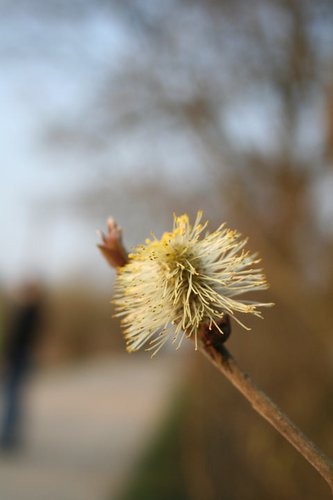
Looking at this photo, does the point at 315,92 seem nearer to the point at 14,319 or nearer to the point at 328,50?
the point at 328,50

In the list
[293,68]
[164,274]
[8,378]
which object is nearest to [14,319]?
[8,378]

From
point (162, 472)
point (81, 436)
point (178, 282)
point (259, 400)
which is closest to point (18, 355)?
point (81, 436)

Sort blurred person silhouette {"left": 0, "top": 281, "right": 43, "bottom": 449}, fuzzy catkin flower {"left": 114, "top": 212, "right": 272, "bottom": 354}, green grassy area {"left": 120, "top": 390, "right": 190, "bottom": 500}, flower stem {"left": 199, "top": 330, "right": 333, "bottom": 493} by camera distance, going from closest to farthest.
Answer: flower stem {"left": 199, "top": 330, "right": 333, "bottom": 493} < fuzzy catkin flower {"left": 114, "top": 212, "right": 272, "bottom": 354} < green grassy area {"left": 120, "top": 390, "right": 190, "bottom": 500} < blurred person silhouette {"left": 0, "top": 281, "right": 43, "bottom": 449}

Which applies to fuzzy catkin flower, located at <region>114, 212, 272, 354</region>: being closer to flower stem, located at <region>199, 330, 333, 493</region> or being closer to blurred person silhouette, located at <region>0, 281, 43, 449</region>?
flower stem, located at <region>199, 330, 333, 493</region>

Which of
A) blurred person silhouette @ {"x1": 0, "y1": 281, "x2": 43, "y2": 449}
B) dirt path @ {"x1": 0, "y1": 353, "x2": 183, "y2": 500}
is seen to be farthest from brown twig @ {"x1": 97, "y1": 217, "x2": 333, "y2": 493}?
blurred person silhouette @ {"x1": 0, "y1": 281, "x2": 43, "y2": 449}

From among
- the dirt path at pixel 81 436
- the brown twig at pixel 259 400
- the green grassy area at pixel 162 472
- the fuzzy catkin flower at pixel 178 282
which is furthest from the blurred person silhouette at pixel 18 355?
the brown twig at pixel 259 400
